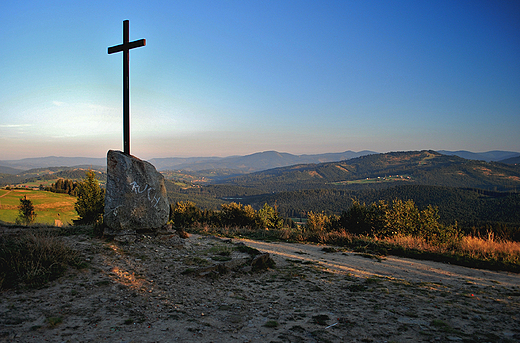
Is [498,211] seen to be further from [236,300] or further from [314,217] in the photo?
[236,300]

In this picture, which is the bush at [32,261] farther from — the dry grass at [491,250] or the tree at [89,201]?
the dry grass at [491,250]

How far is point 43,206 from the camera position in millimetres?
43375

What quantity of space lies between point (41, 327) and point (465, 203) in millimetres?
159207

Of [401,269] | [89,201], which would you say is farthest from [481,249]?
[89,201]

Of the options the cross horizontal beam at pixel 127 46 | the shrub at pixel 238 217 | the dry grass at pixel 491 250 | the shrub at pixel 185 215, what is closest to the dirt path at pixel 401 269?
the dry grass at pixel 491 250

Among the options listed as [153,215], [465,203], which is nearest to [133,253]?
[153,215]

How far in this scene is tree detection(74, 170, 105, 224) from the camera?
17906mm

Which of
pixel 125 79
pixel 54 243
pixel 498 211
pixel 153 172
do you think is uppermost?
pixel 125 79

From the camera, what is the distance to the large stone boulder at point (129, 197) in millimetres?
8617

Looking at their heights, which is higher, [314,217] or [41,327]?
[41,327]

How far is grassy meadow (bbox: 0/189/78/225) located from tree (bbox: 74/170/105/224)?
2508 cm

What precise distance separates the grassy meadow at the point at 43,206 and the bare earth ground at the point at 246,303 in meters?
40.2

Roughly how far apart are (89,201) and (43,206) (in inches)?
1431

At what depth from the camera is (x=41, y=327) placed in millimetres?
3855
